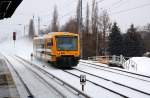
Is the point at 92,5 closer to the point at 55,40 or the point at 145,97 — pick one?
the point at 55,40

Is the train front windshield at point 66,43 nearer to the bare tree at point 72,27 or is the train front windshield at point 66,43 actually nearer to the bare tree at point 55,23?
the bare tree at point 72,27

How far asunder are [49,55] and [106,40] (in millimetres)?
44024

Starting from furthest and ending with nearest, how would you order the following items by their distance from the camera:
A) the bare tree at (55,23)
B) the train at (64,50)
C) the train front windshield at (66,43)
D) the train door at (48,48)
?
the bare tree at (55,23) < the train door at (48,48) < the train front windshield at (66,43) < the train at (64,50)

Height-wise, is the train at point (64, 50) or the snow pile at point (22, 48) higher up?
the train at point (64, 50)

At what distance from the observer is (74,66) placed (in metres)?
30.1

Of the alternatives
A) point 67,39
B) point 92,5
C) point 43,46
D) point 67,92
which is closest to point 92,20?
point 92,5

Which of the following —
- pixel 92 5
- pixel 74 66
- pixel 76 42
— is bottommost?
pixel 74 66

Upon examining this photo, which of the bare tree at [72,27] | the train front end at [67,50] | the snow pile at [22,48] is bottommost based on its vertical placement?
the snow pile at [22,48]

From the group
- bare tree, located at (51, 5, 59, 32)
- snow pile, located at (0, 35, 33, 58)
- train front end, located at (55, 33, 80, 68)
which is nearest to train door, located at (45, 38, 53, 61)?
train front end, located at (55, 33, 80, 68)

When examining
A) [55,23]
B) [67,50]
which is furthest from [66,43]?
[55,23]

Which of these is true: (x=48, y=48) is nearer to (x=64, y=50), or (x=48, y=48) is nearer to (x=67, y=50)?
(x=64, y=50)

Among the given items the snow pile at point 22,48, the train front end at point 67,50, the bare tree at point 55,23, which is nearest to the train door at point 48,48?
the train front end at point 67,50

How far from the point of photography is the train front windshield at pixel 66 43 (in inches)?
1123

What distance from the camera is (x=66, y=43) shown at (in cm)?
2869
